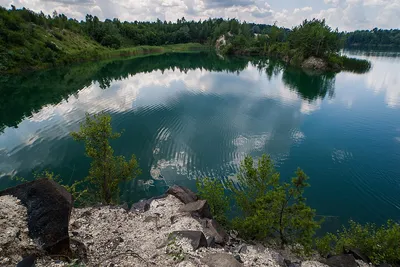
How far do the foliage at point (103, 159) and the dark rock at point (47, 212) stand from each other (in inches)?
245

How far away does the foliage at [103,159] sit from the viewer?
1909 centimetres

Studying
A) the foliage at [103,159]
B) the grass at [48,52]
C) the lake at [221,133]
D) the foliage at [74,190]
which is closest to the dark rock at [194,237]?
the foliage at [74,190]

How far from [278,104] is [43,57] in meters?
89.6

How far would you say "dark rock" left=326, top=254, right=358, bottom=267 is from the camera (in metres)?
14.5

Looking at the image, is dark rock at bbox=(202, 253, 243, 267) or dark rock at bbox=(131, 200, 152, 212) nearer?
dark rock at bbox=(202, 253, 243, 267)

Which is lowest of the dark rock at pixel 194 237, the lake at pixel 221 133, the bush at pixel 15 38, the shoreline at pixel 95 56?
the lake at pixel 221 133

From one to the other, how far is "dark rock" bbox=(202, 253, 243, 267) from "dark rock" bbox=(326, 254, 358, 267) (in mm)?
6735

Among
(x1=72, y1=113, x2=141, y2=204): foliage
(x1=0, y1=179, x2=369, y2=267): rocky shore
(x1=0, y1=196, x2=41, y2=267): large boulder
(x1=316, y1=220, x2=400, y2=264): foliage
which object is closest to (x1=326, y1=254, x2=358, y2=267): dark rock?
(x1=0, y1=179, x2=369, y2=267): rocky shore

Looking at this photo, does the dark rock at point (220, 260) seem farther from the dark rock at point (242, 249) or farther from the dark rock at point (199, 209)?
the dark rock at point (199, 209)

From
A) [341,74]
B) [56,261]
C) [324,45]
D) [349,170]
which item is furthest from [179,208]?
[324,45]

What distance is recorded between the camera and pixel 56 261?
35.0 feet

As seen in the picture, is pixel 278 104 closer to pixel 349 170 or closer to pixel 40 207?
pixel 349 170

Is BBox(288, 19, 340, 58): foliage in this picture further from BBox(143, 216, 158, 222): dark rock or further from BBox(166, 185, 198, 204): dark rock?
BBox(143, 216, 158, 222): dark rock

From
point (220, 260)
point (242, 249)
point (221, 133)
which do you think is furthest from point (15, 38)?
point (220, 260)
